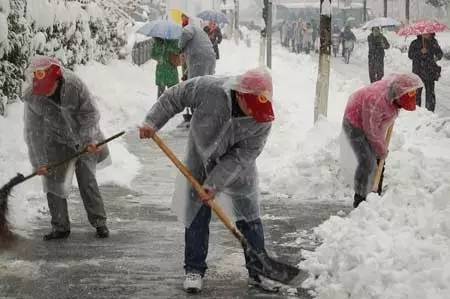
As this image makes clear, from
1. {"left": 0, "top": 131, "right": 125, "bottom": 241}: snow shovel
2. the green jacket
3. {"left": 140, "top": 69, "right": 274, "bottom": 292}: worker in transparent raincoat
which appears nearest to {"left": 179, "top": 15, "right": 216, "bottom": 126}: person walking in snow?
the green jacket

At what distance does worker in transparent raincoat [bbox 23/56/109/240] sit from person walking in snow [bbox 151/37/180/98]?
6879 millimetres

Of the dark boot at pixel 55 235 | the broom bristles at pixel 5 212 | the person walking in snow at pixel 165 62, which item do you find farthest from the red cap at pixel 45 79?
the person walking in snow at pixel 165 62

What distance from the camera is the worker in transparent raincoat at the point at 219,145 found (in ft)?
15.8

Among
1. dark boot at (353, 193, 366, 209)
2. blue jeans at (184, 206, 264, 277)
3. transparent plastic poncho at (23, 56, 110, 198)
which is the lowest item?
dark boot at (353, 193, 366, 209)

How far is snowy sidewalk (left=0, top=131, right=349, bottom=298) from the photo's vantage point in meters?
5.18

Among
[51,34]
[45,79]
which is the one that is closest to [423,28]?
[51,34]

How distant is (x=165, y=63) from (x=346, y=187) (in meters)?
6.08

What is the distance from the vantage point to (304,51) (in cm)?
3719

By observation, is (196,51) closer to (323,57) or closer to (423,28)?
(323,57)

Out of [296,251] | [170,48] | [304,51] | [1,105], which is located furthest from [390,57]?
[296,251]

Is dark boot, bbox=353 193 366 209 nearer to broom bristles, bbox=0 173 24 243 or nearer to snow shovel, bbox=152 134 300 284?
snow shovel, bbox=152 134 300 284

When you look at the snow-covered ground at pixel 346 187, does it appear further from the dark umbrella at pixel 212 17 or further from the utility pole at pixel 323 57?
the dark umbrella at pixel 212 17

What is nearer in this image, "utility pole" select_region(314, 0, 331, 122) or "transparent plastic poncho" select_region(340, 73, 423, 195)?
"transparent plastic poncho" select_region(340, 73, 423, 195)

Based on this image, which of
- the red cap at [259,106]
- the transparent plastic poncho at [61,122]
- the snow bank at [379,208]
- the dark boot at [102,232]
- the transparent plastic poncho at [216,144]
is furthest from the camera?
the dark boot at [102,232]
